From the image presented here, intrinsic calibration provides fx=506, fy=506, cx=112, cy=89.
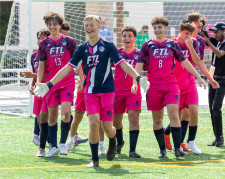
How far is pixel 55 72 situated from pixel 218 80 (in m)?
2.66

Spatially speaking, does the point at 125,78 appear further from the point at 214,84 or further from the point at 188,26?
the point at 214,84

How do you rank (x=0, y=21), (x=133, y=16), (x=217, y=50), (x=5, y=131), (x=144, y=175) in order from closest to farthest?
(x=144, y=175)
(x=217, y=50)
(x=5, y=131)
(x=133, y=16)
(x=0, y=21)

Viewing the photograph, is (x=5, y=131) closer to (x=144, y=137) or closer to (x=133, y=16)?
(x=144, y=137)

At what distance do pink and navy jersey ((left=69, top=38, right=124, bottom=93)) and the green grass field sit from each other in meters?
1.00

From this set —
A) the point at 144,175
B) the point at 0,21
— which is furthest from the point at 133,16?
the point at 144,175

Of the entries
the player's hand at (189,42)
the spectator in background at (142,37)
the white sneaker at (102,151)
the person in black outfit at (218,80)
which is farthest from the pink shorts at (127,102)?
the spectator in background at (142,37)

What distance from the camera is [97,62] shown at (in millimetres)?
6375

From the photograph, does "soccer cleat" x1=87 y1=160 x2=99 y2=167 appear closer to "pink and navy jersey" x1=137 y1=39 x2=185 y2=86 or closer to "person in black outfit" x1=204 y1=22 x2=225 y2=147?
"pink and navy jersey" x1=137 y1=39 x2=185 y2=86

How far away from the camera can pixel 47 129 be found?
739 cm

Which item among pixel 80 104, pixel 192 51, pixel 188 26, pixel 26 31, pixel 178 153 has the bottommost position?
pixel 178 153

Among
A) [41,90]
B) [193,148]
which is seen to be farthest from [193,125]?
[41,90]

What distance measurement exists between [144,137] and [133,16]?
9.82m

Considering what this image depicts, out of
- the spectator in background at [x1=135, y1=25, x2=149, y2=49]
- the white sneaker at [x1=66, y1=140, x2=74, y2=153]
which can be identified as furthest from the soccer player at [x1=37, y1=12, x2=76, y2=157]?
the spectator in background at [x1=135, y1=25, x2=149, y2=49]

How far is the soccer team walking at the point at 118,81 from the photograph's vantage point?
6379 millimetres
